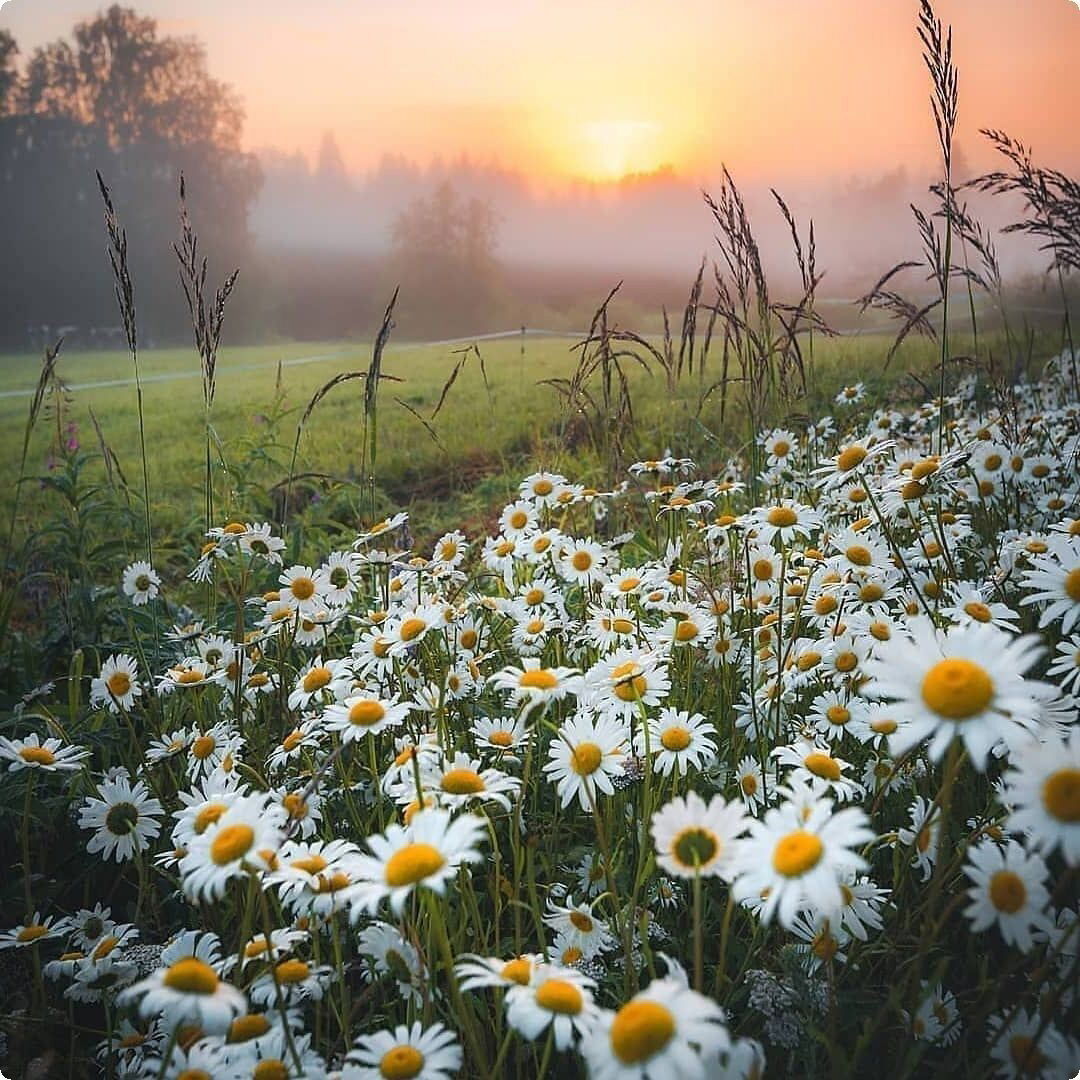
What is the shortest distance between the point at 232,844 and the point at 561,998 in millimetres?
277

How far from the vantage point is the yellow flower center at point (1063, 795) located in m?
0.59

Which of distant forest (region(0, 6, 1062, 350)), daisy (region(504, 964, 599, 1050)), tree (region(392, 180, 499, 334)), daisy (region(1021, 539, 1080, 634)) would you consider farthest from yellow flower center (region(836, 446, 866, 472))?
tree (region(392, 180, 499, 334))

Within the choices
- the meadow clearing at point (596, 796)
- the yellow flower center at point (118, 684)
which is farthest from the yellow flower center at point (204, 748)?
the yellow flower center at point (118, 684)

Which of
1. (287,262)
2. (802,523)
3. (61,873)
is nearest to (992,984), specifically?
(802,523)

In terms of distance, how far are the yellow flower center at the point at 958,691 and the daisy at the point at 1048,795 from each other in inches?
1.5

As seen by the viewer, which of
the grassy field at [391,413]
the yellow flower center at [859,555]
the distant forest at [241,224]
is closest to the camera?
the yellow flower center at [859,555]

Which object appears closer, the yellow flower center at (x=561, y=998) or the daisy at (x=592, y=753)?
the yellow flower center at (x=561, y=998)

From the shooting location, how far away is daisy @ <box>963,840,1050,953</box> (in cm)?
68

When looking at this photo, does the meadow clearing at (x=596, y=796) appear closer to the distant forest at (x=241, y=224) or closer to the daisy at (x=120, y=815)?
the daisy at (x=120, y=815)

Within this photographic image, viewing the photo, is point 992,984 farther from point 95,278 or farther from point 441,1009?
point 95,278

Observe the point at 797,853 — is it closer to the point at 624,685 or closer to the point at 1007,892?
the point at 1007,892

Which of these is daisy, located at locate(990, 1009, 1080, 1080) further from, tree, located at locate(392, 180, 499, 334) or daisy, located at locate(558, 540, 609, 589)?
tree, located at locate(392, 180, 499, 334)

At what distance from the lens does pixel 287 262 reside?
6.01m

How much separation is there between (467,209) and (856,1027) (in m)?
5.46
